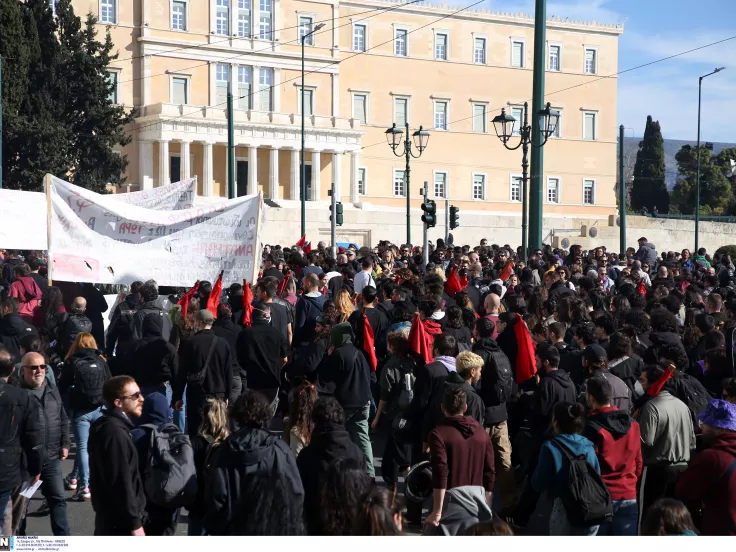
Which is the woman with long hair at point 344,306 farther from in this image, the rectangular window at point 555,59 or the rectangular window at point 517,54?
the rectangular window at point 555,59

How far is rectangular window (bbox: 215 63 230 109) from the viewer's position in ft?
189

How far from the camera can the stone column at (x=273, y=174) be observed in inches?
2253

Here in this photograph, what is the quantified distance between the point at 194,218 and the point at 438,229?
44.8m

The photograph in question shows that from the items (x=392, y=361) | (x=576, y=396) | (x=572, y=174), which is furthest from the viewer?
(x=572, y=174)

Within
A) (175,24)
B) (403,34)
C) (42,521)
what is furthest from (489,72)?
(42,521)

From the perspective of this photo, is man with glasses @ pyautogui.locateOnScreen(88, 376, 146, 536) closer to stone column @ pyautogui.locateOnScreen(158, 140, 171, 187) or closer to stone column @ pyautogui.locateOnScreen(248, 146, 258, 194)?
stone column @ pyautogui.locateOnScreen(158, 140, 171, 187)

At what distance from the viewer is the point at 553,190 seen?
6819cm

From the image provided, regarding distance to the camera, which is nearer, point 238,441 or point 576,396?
point 238,441

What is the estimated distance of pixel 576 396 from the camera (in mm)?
7289

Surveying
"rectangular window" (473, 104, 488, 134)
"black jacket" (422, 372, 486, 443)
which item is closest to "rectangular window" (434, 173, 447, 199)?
"rectangular window" (473, 104, 488, 134)

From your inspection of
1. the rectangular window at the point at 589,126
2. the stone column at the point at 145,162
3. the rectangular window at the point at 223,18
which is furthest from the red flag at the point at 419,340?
the rectangular window at the point at 589,126

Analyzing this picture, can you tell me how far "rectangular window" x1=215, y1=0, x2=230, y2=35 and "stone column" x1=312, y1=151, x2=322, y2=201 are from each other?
27.1 feet

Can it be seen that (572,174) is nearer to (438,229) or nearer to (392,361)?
(438,229)

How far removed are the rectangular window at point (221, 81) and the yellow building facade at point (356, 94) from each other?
0.19 feet
